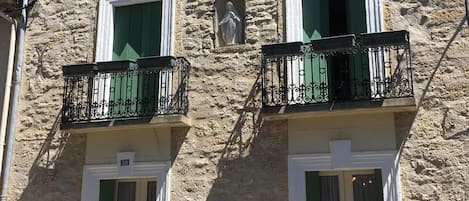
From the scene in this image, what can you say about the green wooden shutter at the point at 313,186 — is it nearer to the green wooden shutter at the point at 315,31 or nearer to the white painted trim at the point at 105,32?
the green wooden shutter at the point at 315,31

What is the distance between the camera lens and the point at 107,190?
9.82 meters

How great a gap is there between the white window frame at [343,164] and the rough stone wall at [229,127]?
15 cm

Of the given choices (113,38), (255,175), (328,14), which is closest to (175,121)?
(255,175)

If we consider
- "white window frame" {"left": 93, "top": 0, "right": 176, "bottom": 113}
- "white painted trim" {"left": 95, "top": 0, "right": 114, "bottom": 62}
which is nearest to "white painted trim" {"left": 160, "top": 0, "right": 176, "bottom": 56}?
"white window frame" {"left": 93, "top": 0, "right": 176, "bottom": 113}

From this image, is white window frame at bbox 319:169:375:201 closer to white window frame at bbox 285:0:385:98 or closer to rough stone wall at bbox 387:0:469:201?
rough stone wall at bbox 387:0:469:201

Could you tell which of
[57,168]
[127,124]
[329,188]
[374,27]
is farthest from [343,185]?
[57,168]

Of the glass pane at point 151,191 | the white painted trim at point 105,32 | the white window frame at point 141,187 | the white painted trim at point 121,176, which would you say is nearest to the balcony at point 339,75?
the white painted trim at point 121,176

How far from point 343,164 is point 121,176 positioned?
142 inches

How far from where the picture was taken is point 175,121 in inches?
358

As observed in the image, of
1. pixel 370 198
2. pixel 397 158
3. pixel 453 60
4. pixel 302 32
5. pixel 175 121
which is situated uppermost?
pixel 302 32

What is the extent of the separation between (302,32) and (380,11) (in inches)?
49.0

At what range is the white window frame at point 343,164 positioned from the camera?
26.7 ft

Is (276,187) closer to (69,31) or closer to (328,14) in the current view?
(328,14)

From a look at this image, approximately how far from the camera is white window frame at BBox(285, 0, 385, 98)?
28.1ft
